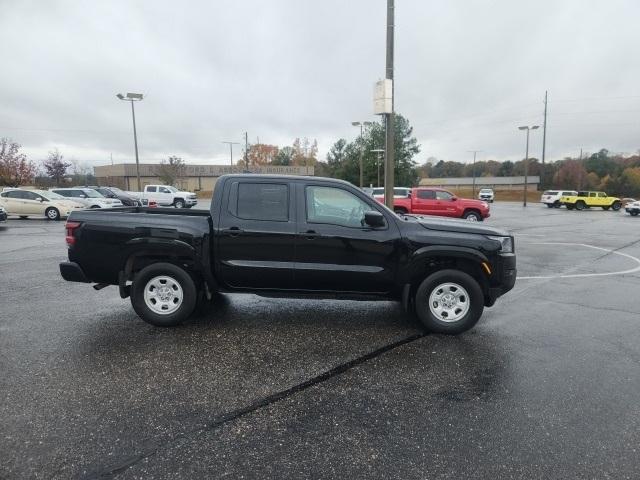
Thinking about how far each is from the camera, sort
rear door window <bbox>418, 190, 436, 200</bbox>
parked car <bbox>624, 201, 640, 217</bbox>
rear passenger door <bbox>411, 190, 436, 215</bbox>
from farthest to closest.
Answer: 1. parked car <bbox>624, 201, 640, 217</bbox>
2. rear door window <bbox>418, 190, 436, 200</bbox>
3. rear passenger door <bbox>411, 190, 436, 215</bbox>

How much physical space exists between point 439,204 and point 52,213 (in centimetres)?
1970

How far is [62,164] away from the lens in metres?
53.2

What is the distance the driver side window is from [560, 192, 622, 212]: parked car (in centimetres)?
3966

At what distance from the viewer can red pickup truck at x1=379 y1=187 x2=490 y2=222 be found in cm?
2055

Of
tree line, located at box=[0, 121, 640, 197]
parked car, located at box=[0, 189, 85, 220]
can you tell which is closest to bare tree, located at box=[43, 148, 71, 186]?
tree line, located at box=[0, 121, 640, 197]

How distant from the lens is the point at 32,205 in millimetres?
21406

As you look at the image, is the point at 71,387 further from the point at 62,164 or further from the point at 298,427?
the point at 62,164

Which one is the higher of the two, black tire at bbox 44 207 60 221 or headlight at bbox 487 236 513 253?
headlight at bbox 487 236 513 253

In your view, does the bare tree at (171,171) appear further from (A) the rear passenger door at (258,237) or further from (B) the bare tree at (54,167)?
(A) the rear passenger door at (258,237)

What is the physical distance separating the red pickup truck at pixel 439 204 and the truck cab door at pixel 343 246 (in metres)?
16.1

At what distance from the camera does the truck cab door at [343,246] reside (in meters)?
4.88

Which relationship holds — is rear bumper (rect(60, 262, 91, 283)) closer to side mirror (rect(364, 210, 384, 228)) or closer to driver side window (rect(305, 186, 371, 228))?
driver side window (rect(305, 186, 371, 228))

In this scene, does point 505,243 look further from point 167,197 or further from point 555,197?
point 555,197

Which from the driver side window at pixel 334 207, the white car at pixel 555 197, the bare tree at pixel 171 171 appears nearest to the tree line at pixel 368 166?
the bare tree at pixel 171 171
